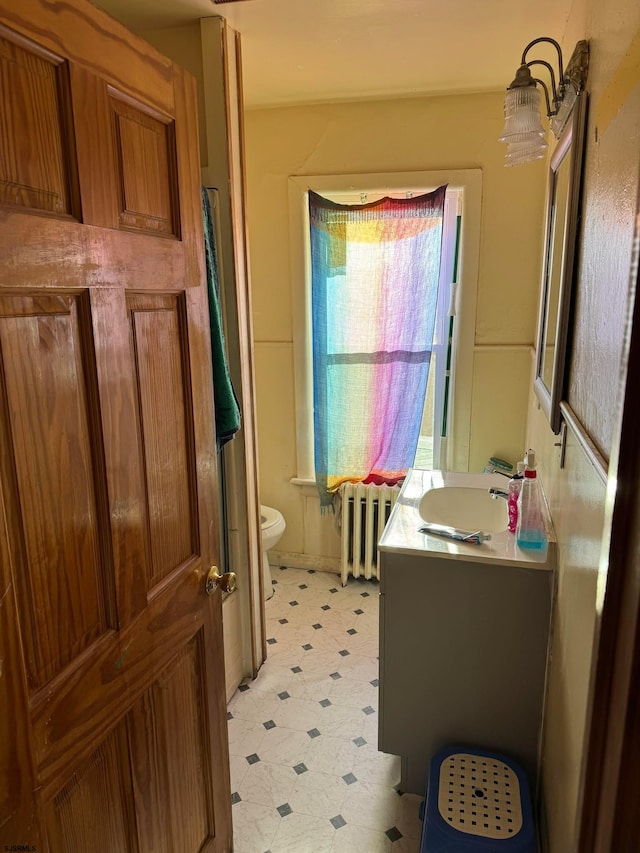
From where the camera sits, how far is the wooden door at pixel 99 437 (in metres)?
0.82

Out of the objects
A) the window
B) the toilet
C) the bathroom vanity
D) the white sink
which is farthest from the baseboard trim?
the bathroom vanity

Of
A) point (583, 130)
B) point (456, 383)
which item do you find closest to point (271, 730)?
point (456, 383)

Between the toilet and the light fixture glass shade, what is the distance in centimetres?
199

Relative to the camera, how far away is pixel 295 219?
2.80 m

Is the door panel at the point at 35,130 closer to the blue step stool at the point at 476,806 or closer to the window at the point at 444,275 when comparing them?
the blue step stool at the point at 476,806

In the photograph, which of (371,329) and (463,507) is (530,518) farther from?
(371,329)

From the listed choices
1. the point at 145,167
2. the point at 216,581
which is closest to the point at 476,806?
the point at 216,581

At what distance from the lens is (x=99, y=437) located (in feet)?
3.23

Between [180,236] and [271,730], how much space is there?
1.78 m

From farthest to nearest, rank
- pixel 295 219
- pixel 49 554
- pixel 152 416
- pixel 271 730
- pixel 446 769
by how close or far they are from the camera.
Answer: pixel 295 219 < pixel 271 730 < pixel 446 769 < pixel 152 416 < pixel 49 554

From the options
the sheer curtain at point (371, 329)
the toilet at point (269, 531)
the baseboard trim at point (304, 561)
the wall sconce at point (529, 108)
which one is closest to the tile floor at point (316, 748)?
the toilet at point (269, 531)

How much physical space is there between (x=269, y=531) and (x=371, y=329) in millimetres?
1131

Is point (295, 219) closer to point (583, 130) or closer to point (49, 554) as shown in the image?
point (583, 130)

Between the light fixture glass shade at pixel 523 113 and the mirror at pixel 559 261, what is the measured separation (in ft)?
0.29
